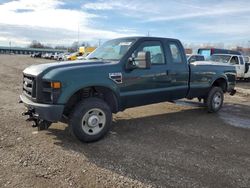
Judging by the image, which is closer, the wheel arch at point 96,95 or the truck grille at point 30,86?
the truck grille at point 30,86

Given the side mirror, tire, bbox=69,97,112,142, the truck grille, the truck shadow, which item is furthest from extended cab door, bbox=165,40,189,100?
the truck grille

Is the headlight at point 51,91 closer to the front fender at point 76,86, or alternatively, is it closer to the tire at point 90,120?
the front fender at point 76,86

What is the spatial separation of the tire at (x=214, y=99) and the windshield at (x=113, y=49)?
3.23 meters

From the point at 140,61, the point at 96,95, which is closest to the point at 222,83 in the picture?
the point at 140,61

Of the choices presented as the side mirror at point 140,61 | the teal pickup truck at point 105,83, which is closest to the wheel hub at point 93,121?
the teal pickup truck at point 105,83

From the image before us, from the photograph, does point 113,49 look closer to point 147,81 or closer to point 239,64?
point 147,81

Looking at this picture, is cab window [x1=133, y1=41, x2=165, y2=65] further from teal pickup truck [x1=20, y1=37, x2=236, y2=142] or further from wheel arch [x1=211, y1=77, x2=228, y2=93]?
wheel arch [x1=211, y1=77, x2=228, y2=93]

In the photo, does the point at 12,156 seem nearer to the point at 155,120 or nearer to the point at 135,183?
the point at 135,183

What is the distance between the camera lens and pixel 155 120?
7.05m

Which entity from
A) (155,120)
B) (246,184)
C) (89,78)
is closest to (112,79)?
(89,78)

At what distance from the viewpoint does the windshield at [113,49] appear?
5.85 meters

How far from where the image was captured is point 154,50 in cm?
633

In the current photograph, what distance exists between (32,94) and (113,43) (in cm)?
233

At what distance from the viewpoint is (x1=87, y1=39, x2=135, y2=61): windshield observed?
5.85m
